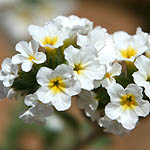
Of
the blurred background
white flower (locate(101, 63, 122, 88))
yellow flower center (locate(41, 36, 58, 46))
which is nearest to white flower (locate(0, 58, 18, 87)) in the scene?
yellow flower center (locate(41, 36, 58, 46))

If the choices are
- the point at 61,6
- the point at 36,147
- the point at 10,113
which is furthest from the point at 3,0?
the point at 36,147

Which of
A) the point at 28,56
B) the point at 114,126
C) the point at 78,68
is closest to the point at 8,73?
the point at 28,56

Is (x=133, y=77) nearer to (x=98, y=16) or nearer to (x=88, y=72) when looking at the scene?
(x=88, y=72)

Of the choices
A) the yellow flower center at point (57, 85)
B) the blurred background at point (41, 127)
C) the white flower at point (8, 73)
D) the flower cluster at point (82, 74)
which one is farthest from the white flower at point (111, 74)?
the blurred background at point (41, 127)

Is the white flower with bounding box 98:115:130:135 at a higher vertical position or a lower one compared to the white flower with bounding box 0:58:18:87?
lower

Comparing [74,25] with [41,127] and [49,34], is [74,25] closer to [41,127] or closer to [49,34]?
[49,34]

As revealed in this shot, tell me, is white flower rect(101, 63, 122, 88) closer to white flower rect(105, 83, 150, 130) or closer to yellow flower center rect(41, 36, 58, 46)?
white flower rect(105, 83, 150, 130)
